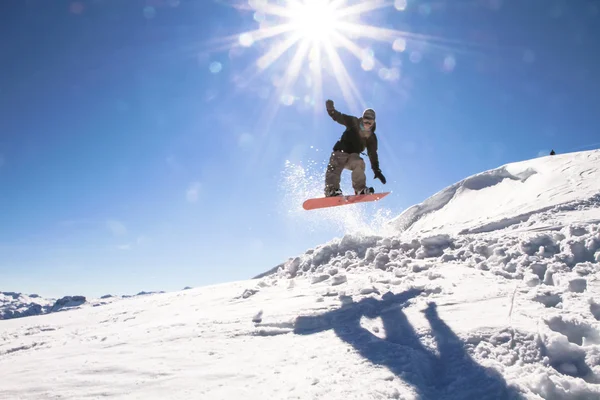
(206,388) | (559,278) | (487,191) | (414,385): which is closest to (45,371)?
(206,388)

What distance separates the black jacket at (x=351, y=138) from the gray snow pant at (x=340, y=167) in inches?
6.1

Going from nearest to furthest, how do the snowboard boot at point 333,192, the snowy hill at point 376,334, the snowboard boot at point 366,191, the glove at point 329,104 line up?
the snowy hill at point 376,334, the glove at point 329,104, the snowboard boot at point 333,192, the snowboard boot at point 366,191

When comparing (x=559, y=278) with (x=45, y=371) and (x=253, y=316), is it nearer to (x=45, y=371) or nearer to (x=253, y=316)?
(x=253, y=316)

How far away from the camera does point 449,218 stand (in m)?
13.6

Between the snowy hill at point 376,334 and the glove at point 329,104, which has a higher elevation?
the glove at point 329,104

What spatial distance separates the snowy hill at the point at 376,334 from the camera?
9.55 feet

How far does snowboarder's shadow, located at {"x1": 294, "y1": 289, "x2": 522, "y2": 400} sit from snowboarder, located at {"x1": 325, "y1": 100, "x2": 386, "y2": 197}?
16.0 ft

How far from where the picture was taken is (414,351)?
3.37 metres

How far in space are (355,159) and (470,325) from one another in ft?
19.8

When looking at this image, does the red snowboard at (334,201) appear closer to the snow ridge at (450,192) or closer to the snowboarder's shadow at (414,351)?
the snowboarder's shadow at (414,351)

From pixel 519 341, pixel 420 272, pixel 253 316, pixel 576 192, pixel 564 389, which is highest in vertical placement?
pixel 576 192

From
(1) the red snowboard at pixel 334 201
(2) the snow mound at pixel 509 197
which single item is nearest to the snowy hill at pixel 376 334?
(2) the snow mound at pixel 509 197

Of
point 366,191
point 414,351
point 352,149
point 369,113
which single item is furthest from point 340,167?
point 414,351

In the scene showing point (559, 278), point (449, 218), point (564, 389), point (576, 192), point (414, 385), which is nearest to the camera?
point (564, 389)
